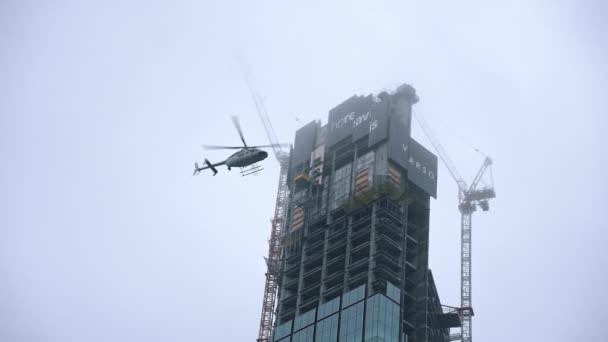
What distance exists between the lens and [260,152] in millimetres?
199625
